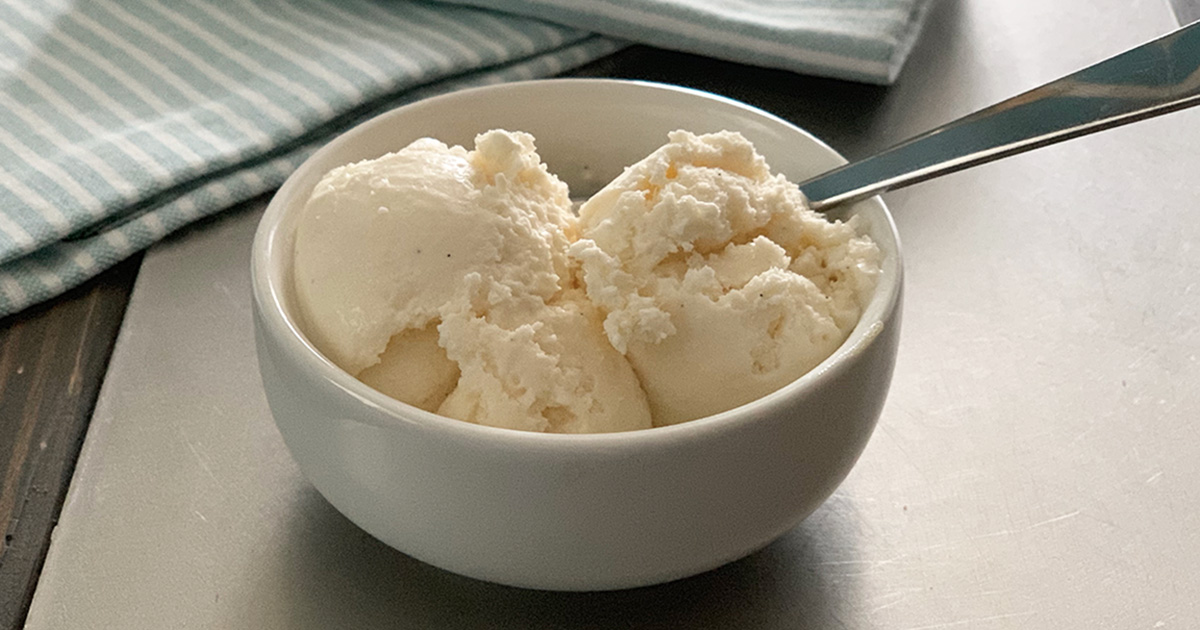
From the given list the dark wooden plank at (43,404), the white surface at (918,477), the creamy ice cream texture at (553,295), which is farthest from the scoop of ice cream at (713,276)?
the dark wooden plank at (43,404)

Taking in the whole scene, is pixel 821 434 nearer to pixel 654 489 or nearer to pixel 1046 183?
pixel 654 489

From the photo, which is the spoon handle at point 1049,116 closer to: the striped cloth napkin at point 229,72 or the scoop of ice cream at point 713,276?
the scoop of ice cream at point 713,276

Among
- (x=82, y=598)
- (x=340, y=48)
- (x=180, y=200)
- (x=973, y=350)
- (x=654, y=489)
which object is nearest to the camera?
(x=654, y=489)

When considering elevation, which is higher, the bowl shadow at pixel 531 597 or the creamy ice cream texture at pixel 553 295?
the creamy ice cream texture at pixel 553 295

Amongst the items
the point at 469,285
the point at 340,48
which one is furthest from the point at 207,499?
the point at 340,48

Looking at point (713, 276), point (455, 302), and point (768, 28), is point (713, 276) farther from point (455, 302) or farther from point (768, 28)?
point (768, 28)

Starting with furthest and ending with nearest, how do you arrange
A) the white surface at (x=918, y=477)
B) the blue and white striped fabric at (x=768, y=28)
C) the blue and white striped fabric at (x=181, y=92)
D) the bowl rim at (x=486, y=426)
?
the blue and white striped fabric at (x=768, y=28)
the blue and white striped fabric at (x=181, y=92)
the white surface at (x=918, y=477)
the bowl rim at (x=486, y=426)

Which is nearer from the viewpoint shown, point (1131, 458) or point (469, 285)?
point (469, 285)
